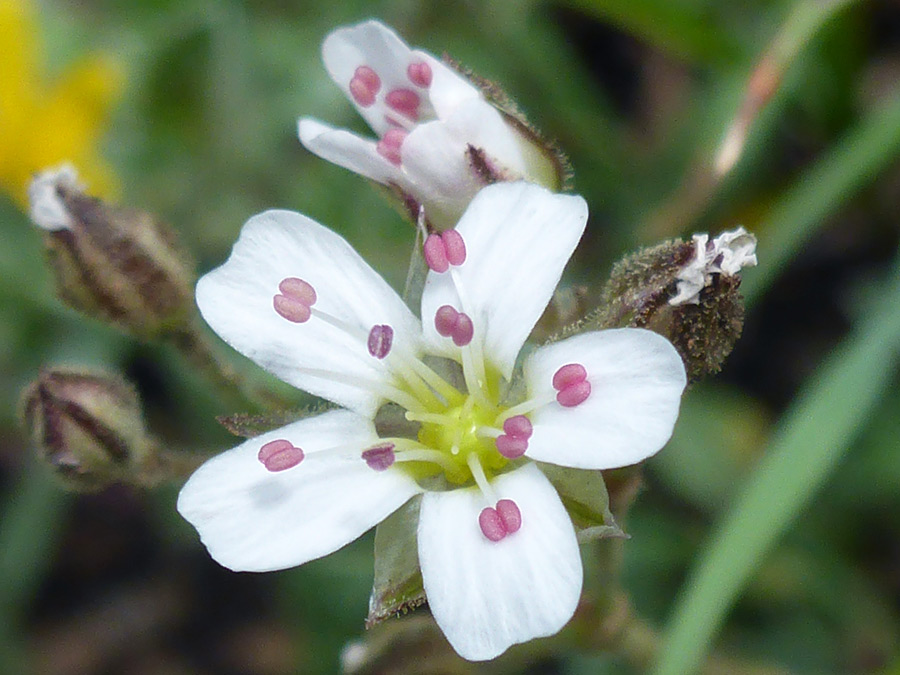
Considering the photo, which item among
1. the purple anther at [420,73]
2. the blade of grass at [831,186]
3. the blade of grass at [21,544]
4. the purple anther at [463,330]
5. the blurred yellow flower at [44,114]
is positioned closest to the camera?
the purple anther at [463,330]

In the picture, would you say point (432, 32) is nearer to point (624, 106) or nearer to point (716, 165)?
point (624, 106)

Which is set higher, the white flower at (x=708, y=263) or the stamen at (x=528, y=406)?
the white flower at (x=708, y=263)

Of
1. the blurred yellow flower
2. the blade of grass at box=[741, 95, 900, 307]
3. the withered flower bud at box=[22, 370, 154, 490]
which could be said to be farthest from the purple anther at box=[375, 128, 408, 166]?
the blurred yellow flower

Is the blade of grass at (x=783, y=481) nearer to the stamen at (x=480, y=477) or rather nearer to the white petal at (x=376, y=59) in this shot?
the stamen at (x=480, y=477)

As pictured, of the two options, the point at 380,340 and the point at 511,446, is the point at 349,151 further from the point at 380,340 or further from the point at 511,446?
the point at 511,446

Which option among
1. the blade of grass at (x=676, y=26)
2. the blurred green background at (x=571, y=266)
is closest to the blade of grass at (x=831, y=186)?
the blurred green background at (x=571, y=266)

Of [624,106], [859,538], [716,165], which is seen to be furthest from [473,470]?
[624,106]

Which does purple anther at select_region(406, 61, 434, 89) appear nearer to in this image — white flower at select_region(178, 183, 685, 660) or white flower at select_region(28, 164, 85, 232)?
white flower at select_region(178, 183, 685, 660)
